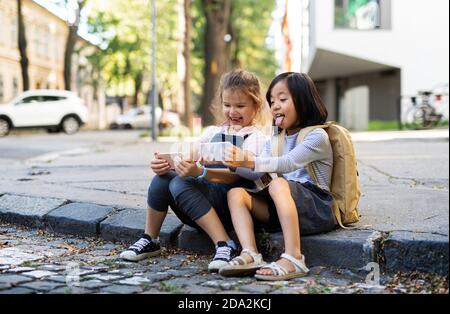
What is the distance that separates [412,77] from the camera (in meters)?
21.8

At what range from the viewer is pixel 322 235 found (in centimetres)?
335

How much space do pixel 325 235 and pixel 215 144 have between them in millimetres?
743

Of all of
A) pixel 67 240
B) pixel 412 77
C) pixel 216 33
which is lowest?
pixel 67 240

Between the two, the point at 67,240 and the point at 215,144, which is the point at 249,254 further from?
the point at 67,240

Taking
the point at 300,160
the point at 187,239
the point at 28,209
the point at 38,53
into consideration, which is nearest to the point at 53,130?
the point at 38,53

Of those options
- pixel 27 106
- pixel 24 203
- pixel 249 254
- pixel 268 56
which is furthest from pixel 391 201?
pixel 268 56

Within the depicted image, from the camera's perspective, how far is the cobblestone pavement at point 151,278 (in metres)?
2.83

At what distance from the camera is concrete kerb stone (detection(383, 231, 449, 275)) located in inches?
114

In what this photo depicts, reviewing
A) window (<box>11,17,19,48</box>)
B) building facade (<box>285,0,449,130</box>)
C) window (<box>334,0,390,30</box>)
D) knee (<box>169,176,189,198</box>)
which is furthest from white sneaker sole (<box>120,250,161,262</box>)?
window (<box>11,17,19,48</box>)

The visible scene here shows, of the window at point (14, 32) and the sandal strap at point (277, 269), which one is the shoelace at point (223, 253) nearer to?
the sandal strap at point (277, 269)

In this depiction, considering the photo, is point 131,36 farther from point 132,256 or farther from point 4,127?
point 132,256

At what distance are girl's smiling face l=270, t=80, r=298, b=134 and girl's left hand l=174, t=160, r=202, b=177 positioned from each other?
53cm
